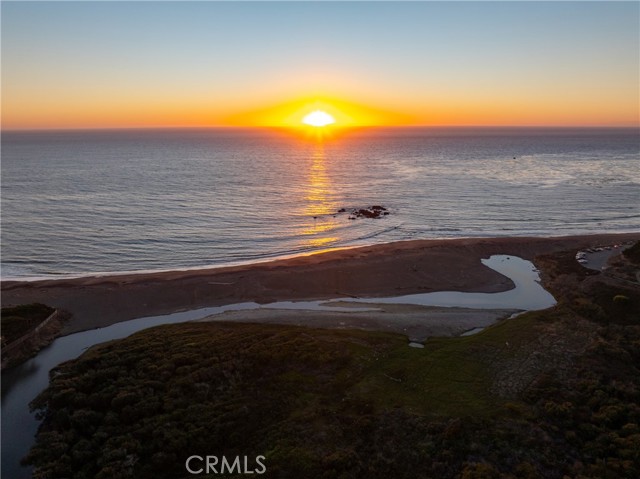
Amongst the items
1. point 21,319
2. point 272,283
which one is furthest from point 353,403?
point 21,319

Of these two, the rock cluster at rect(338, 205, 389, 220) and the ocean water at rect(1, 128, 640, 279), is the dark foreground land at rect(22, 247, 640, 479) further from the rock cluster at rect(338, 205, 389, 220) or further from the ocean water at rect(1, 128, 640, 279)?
the rock cluster at rect(338, 205, 389, 220)

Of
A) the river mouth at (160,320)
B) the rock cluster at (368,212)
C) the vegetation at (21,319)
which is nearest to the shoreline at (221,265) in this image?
the vegetation at (21,319)

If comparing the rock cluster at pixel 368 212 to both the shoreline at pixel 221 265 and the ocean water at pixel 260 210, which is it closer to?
the ocean water at pixel 260 210

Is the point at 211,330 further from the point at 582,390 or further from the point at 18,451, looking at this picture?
the point at 582,390

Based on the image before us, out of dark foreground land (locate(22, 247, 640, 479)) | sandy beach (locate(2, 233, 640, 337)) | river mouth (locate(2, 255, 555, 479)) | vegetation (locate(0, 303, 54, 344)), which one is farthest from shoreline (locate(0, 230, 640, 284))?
dark foreground land (locate(22, 247, 640, 479))

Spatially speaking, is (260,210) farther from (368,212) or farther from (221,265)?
(221,265)

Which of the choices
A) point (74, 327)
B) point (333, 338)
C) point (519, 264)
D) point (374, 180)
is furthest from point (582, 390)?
point (374, 180)

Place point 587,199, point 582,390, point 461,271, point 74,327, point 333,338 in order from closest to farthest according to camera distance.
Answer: point 582,390 < point 333,338 < point 74,327 < point 461,271 < point 587,199

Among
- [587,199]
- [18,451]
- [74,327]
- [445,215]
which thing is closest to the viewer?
[18,451]
